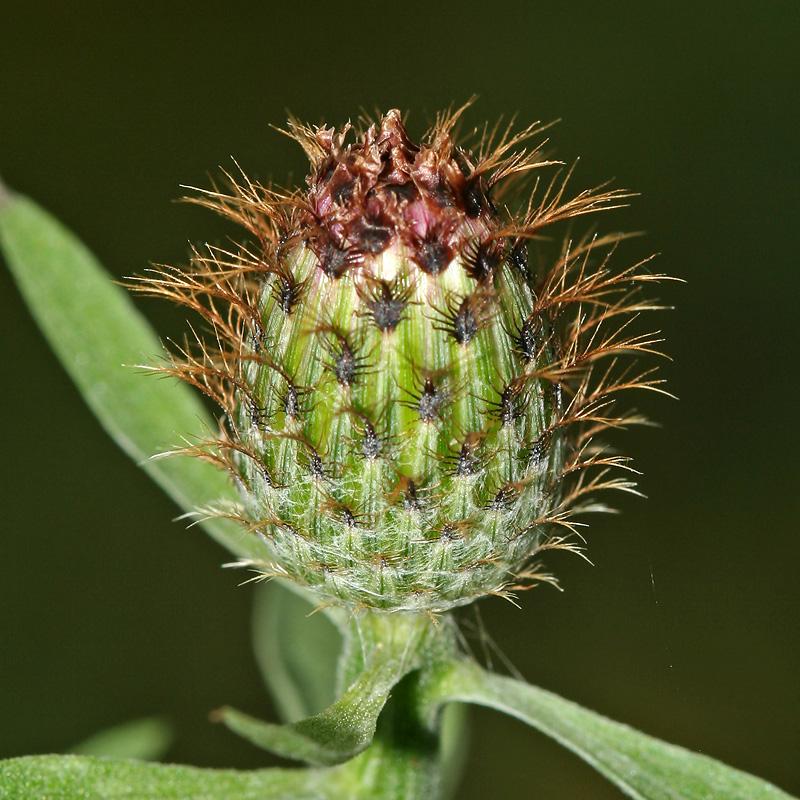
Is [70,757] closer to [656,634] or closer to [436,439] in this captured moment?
[436,439]

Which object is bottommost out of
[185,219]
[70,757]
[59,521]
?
[59,521]

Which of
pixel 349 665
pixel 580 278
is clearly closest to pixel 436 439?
pixel 580 278

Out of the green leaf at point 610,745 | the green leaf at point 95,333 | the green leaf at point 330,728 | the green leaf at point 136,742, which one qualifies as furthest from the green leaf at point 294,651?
the green leaf at point 330,728

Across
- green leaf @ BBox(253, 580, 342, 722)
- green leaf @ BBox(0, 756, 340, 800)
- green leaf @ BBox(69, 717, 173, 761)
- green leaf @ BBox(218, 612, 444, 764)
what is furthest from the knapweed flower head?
green leaf @ BBox(69, 717, 173, 761)

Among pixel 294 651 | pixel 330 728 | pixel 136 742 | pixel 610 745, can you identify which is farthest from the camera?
pixel 294 651

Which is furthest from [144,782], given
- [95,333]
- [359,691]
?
[95,333]

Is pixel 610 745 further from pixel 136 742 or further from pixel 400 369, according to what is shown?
pixel 136 742
